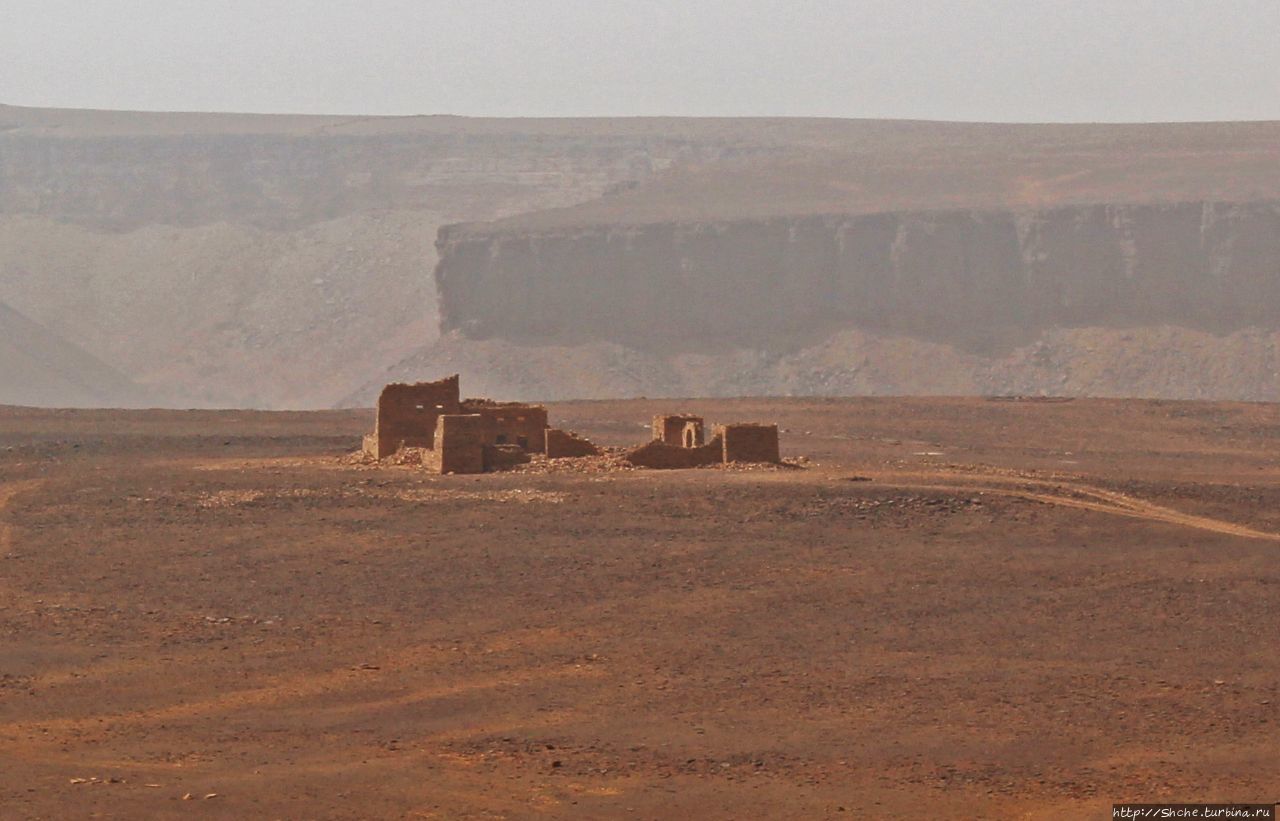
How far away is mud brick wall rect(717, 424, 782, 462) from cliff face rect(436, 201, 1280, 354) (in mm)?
53104

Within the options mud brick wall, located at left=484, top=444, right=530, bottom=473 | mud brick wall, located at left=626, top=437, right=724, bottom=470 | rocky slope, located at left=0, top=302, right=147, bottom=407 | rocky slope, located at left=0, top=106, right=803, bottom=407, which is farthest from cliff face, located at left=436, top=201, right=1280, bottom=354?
mud brick wall, located at left=484, top=444, right=530, bottom=473

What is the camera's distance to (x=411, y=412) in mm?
35812

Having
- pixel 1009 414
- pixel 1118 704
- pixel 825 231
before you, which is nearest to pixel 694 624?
pixel 1118 704

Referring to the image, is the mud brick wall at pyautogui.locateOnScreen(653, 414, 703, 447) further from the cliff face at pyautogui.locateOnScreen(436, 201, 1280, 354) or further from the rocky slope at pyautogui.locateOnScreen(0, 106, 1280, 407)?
the cliff face at pyautogui.locateOnScreen(436, 201, 1280, 354)

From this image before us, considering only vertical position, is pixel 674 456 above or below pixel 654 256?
below

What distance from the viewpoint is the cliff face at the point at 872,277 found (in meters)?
86.9

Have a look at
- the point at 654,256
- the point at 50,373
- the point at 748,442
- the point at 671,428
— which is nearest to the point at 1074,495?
the point at 748,442

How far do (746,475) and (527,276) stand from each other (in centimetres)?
6374

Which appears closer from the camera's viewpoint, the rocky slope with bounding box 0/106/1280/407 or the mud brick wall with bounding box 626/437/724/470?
the mud brick wall with bounding box 626/437/724/470

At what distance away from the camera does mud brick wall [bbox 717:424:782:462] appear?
33.0 meters

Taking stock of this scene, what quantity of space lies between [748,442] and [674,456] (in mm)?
1045

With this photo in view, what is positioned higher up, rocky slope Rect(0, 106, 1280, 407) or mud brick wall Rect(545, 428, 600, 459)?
rocky slope Rect(0, 106, 1280, 407)

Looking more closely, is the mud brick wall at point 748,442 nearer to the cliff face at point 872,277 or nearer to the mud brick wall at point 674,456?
the mud brick wall at point 674,456

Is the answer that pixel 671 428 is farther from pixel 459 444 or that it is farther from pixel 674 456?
pixel 459 444
